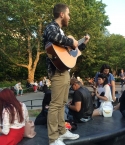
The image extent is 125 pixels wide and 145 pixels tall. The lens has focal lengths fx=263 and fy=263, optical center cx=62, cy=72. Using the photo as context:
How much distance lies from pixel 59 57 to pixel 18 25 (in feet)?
87.8

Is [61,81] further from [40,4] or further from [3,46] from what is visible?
[3,46]

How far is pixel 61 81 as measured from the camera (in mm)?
3811

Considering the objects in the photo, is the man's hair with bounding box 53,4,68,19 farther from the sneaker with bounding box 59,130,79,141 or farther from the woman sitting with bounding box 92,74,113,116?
the woman sitting with bounding box 92,74,113,116

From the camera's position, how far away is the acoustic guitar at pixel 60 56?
359 centimetres

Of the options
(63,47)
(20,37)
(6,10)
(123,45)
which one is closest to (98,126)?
(63,47)

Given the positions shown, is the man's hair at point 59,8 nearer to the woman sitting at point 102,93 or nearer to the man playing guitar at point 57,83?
the man playing guitar at point 57,83

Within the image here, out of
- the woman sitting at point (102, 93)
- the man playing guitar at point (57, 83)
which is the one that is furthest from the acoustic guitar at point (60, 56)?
the woman sitting at point (102, 93)

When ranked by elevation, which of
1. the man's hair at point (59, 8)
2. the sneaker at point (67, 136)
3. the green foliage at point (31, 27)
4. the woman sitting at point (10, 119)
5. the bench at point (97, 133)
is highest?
the green foliage at point (31, 27)

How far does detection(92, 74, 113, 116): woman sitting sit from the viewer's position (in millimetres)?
6583

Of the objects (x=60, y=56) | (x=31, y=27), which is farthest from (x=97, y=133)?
(x=31, y=27)

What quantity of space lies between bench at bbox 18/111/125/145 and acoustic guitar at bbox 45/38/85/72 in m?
1.22

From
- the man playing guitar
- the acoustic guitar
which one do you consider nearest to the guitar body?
the acoustic guitar

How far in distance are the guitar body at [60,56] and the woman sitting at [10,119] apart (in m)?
0.99

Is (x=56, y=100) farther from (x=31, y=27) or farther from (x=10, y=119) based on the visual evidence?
(x=31, y=27)
